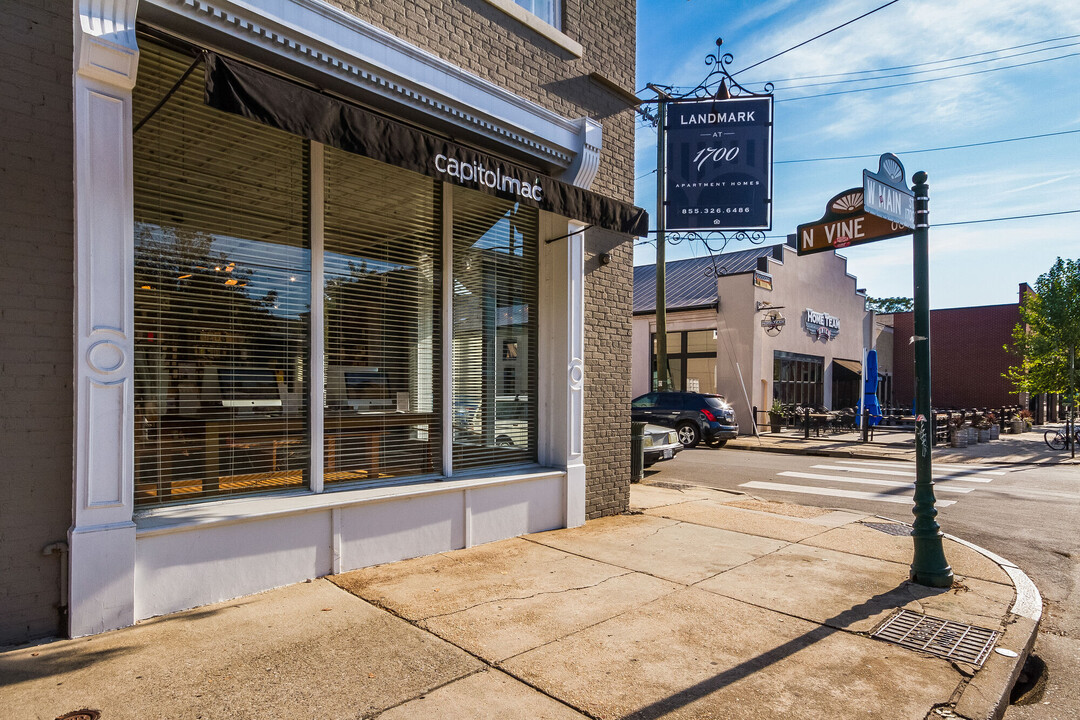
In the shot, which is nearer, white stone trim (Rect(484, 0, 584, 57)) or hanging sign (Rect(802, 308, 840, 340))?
white stone trim (Rect(484, 0, 584, 57))

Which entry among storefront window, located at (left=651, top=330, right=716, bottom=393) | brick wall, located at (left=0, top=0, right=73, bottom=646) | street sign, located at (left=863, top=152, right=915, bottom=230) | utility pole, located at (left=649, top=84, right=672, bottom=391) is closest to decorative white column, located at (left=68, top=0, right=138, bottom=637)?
brick wall, located at (left=0, top=0, right=73, bottom=646)

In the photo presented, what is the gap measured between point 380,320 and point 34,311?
8.58 ft

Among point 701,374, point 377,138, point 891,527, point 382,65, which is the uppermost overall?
point 382,65

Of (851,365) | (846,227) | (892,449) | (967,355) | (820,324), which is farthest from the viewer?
(967,355)

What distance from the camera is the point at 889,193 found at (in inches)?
221

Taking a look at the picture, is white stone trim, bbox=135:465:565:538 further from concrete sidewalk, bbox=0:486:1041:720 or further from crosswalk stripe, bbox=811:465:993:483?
crosswalk stripe, bbox=811:465:993:483

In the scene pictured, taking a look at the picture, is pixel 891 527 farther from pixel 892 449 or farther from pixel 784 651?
pixel 892 449

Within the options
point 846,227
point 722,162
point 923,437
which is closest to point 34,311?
point 846,227

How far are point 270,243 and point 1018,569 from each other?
7520 millimetres

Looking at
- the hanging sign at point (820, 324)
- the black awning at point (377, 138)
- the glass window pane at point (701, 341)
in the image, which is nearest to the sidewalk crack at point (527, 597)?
the black awning at point (377, 138)

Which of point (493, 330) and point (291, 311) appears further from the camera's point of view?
point (493, 330)

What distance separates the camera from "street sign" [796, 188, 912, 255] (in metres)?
5.82

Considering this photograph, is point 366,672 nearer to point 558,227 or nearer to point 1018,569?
point 558,227

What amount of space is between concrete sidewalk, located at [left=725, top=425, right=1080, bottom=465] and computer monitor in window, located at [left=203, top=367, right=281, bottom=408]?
15082mm
